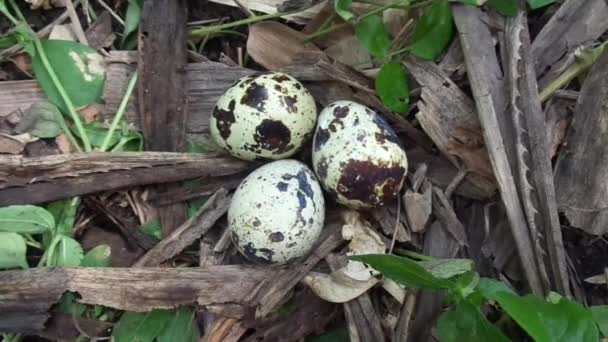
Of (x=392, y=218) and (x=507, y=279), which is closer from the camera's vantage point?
(x=507, y=279)

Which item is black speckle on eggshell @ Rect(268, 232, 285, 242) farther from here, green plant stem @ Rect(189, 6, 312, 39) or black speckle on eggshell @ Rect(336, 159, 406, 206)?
green plant stem @ Rect(189, 6, 312, 39)

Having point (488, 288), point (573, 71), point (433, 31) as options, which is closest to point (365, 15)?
point (433, 31)

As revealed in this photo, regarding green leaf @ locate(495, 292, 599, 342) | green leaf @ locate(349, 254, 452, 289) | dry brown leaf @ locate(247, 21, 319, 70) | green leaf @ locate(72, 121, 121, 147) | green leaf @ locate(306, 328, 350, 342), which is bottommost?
green leaf @ locate(306, 328, 350, 342)

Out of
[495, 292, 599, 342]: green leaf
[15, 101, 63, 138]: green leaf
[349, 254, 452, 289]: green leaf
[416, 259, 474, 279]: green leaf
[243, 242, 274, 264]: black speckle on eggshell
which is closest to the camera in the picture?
[495, 292, 599, 342]: green leaf

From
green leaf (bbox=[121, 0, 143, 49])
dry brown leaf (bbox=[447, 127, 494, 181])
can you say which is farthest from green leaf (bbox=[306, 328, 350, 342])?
green leaf (bbox=[121, 0, 143, 49])

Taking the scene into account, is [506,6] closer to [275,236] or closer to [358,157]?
[358,157]

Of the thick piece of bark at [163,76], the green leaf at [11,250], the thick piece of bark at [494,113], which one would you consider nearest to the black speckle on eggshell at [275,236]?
the thick piece of bark at [163,76]

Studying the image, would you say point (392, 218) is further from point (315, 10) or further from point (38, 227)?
point (38, 227)

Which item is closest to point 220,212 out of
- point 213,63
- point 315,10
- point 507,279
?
point 213,63
